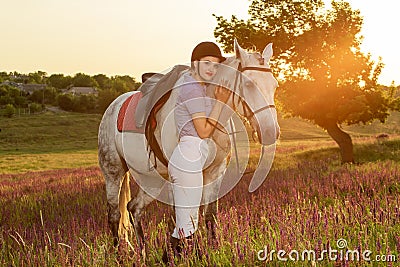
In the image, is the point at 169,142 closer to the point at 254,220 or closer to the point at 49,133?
the point at 254,220

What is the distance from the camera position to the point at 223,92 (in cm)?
370

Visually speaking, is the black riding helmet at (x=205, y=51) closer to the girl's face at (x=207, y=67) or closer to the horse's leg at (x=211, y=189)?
the girl's face at (x=207, y=67)

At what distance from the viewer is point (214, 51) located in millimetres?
3723

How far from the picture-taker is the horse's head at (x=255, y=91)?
10.9 feet

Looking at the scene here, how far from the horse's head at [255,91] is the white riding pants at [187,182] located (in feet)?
1.66

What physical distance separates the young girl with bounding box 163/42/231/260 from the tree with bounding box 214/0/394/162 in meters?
13.6

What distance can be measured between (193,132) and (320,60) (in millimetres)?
14884

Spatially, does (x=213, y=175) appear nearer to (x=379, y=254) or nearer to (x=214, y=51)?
(x=214, y=51)

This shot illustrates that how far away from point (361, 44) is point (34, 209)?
1536cm

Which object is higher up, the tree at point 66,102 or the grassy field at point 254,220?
the tree at point 66,102

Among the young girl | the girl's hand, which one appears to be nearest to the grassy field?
the young girl

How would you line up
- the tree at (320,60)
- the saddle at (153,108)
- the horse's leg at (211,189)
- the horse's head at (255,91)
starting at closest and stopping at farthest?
the horse's head at (255,91) < the horse's leg at (211,189) < the saddle at (153,108) < the tree at (320,60)

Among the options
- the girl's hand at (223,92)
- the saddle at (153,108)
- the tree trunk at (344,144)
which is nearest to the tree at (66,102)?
the tree trunk at (344,144)

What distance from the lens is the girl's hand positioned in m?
3.65
